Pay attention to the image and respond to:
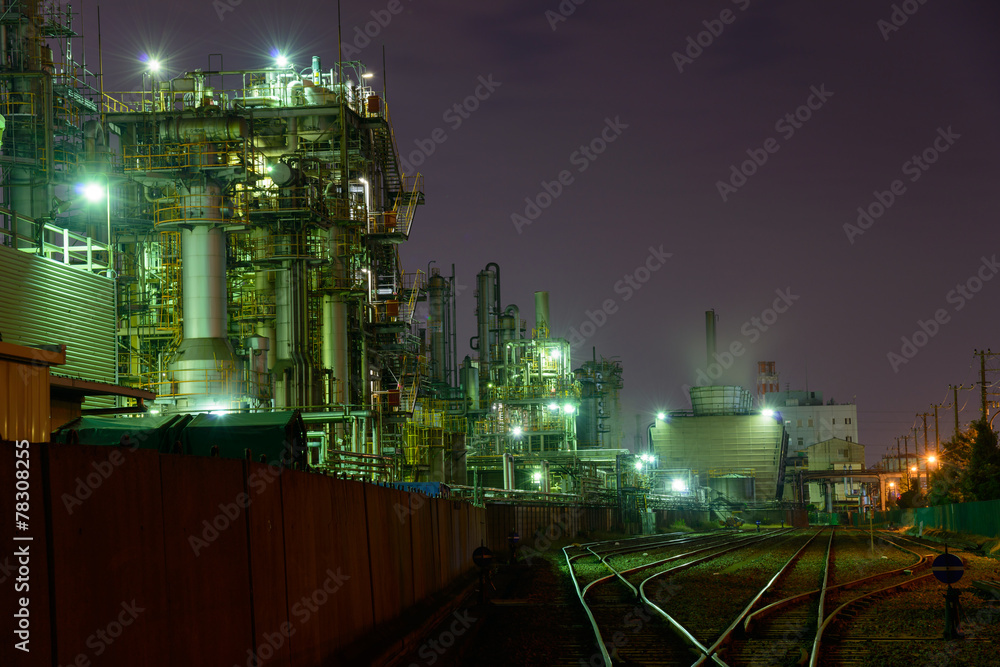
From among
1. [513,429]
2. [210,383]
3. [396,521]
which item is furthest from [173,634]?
[513,429]

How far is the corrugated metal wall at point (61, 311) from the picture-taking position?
77.2 ft

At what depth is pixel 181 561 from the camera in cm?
747

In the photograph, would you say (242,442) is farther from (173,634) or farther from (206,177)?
Answer: (206,177)

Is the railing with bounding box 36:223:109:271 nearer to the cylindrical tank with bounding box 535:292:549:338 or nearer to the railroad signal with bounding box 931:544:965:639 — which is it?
the railroad signal with bounding box 931:544:965:639

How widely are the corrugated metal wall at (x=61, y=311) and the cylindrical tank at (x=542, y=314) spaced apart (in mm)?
54891

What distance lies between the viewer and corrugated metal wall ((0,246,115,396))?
77.2 feet

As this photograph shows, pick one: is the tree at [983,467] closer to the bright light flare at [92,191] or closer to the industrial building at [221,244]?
the industrial building at [221,244]

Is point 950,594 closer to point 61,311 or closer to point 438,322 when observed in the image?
point 61,311

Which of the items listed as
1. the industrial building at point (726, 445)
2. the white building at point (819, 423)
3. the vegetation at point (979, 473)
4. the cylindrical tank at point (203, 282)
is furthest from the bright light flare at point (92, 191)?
the white building at point (819, 423)

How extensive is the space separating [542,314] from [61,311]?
59.1 m

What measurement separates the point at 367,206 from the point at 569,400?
33510 millimetres

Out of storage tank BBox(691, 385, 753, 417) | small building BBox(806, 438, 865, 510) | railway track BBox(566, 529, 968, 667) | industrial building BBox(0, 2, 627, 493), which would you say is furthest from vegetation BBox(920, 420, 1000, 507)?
small building BBox(806, 438, 865, 510)

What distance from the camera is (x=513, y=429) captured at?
2876 inches

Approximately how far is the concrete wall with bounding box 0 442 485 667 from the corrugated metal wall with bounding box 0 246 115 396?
13585 millimetres
